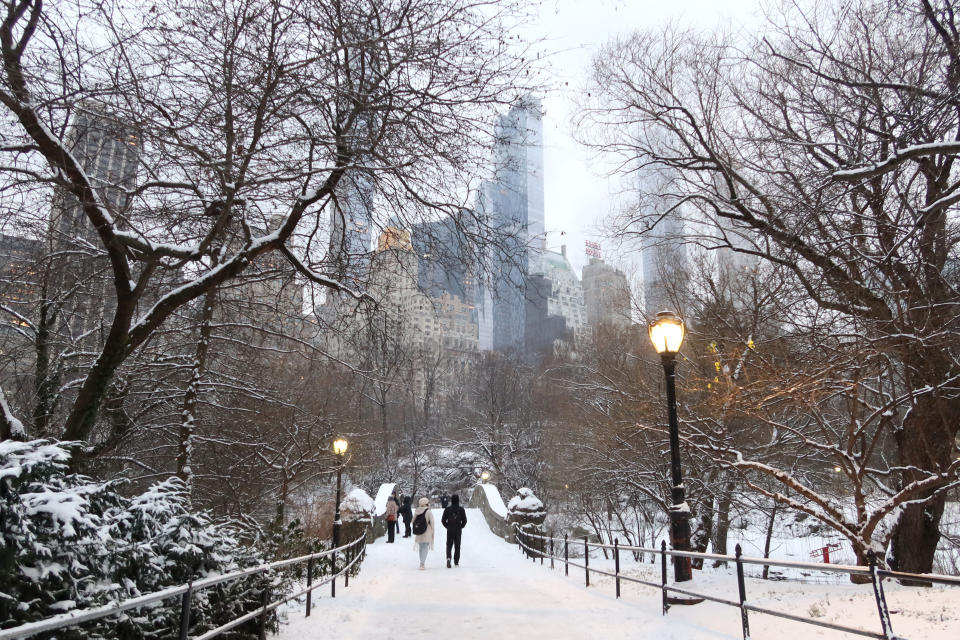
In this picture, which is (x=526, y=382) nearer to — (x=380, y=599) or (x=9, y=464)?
(x=380, y=599)

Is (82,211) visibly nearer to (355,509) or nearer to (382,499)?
(355,509)

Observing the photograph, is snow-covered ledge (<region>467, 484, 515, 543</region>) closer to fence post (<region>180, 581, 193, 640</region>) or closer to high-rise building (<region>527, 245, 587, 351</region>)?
high-rise building (<region>527, 245, 587, 351</region>)

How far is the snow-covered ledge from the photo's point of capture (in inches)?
875

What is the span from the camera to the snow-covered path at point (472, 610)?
20.3 feet

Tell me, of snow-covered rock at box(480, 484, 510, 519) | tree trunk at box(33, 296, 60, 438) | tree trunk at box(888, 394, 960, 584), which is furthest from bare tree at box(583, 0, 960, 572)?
snow-covered rock at box(480, 484, 510, 519)

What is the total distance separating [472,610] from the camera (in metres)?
7.54

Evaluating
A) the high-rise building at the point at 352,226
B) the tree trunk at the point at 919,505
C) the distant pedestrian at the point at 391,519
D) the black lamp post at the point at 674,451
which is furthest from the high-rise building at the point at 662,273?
the distant pedestrian at the point at 391,519

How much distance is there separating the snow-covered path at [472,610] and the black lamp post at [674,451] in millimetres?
841

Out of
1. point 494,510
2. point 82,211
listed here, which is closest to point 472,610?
point 82,211

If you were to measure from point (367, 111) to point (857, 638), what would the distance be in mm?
6899

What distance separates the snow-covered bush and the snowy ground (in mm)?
1967

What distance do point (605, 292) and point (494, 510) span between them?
11025mm

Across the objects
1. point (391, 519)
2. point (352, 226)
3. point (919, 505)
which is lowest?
point (391, 519)

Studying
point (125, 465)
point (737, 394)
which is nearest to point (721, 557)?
point (737, 394)
